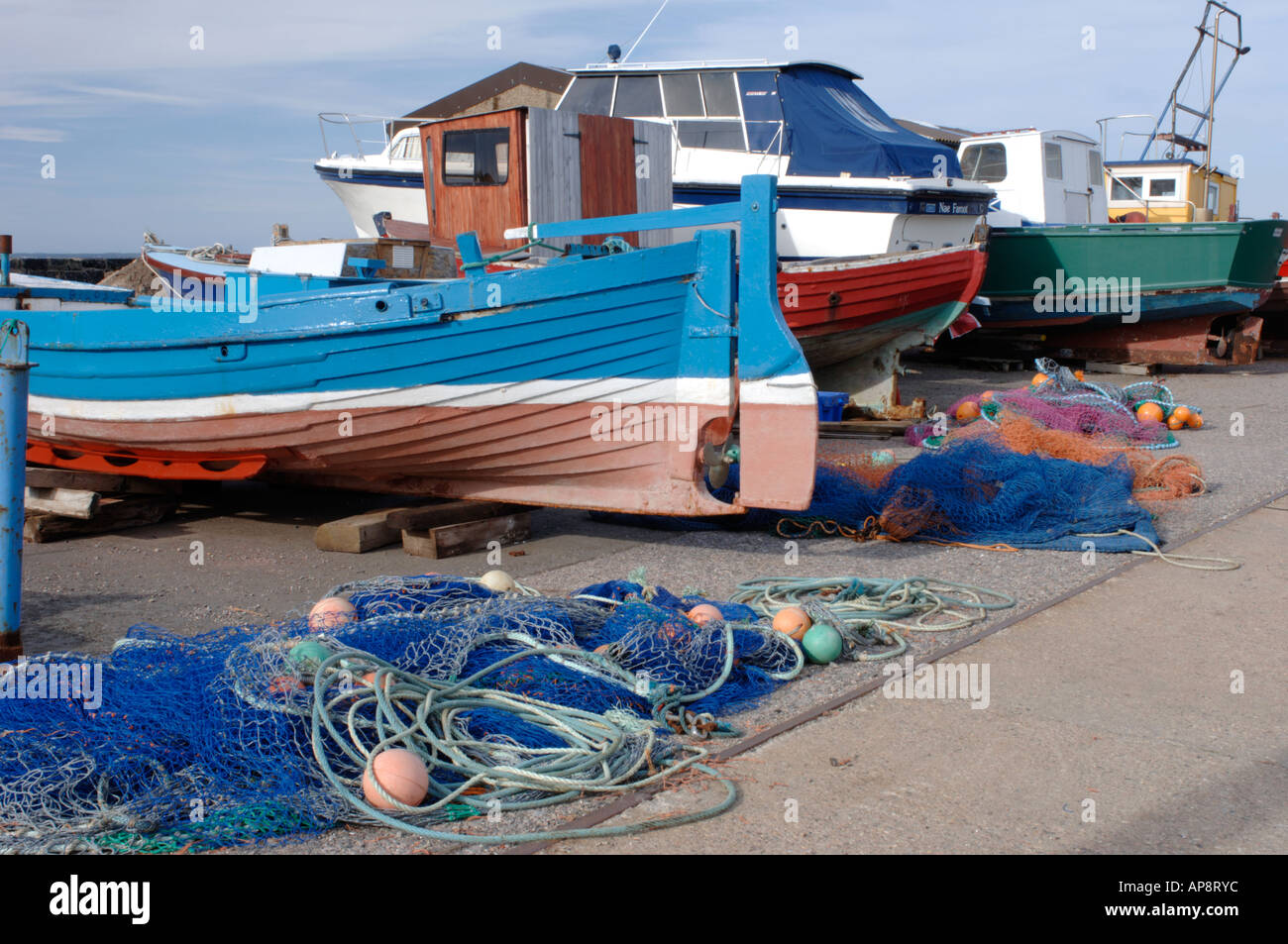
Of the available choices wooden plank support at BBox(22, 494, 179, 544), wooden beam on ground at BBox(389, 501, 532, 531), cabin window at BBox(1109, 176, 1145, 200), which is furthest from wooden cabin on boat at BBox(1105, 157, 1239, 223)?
wooden plank support at BBox(22, 494, 179, 544)

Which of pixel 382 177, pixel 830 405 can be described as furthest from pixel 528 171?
pixel 382 177

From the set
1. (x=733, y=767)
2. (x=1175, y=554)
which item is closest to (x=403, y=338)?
(x=733, y=767)

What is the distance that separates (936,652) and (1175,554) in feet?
7.37

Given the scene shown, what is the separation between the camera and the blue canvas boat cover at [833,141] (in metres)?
12.0

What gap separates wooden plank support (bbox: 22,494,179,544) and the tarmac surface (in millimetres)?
114

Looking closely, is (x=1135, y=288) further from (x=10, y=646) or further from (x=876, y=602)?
(x=10, y=646)

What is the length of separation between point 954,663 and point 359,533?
3.35 metres

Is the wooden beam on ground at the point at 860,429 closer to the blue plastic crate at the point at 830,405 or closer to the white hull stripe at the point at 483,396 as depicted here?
the blue plastic crate at the point at 830,405

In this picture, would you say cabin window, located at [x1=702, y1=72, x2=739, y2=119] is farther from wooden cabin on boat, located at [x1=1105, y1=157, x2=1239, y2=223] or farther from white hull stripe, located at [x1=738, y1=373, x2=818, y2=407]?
wooden cabin on boat, located at [x1=1105, y1=157, x2=1239, y2=223]

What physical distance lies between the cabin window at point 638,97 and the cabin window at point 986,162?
18.8 feet

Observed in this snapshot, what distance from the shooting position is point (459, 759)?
10.7 ft

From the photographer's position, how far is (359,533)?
6.19 m
